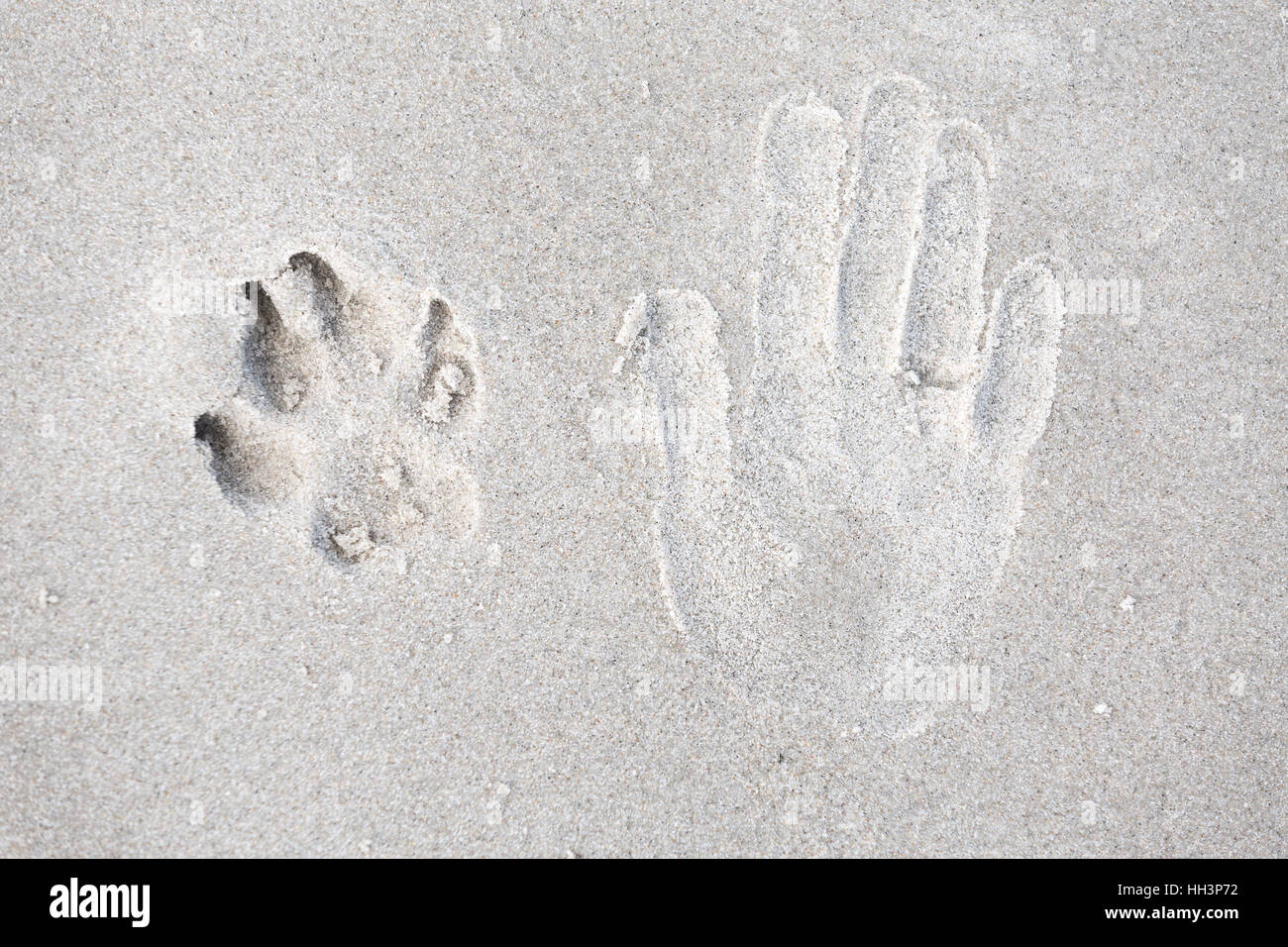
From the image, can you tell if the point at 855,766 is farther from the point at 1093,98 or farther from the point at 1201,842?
the point at 1093,98

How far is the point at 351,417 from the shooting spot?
5.74 ft

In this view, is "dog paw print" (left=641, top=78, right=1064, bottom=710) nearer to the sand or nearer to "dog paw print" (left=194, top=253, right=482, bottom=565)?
the sand

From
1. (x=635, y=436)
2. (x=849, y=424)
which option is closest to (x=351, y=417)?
(x=635, y=436)

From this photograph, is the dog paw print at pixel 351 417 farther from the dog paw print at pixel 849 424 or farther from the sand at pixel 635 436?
the dog paw print at pixel 849 424

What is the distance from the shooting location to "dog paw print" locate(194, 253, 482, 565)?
1.75 meters

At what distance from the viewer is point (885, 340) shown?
1.81 m

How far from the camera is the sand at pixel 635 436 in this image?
5.77 ft

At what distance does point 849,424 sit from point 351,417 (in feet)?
3.66

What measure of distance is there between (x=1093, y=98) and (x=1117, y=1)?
0.79ft

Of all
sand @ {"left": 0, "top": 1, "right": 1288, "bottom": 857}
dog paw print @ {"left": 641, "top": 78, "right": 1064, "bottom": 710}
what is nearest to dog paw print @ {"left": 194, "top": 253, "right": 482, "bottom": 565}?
sand @ {"left": 0, "top": 1, "right": 1288, "bottom": 857}

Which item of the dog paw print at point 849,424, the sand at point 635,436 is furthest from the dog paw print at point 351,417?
the dog paw print at point 849,424

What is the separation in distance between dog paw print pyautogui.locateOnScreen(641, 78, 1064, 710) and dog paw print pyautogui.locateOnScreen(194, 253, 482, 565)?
0.48 meters
